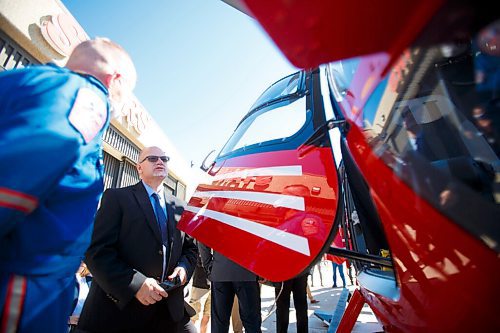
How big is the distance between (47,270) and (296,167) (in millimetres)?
953

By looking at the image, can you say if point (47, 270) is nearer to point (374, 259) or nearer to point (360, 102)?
point (360, 102)

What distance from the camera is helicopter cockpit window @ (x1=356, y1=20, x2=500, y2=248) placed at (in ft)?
1.75

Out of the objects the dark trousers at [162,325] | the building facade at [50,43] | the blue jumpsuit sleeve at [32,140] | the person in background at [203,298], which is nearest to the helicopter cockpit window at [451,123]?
the blue jumpsuit sleeve at [32,140]

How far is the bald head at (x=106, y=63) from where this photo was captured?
0.99 m

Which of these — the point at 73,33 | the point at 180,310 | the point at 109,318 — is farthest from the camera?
the point at 73,33

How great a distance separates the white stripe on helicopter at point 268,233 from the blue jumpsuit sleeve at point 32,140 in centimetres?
72

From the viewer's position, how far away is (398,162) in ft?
1.98

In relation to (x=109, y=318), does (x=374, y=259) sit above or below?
above

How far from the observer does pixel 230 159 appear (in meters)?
1.60

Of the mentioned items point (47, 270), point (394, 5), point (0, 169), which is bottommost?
point (47, 270)

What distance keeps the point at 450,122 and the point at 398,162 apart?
21cm

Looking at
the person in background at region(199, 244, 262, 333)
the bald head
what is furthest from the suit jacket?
the bald head

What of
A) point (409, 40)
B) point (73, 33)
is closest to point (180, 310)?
point (409, 40)

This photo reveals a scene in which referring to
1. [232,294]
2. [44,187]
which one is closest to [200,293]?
[232,294]
